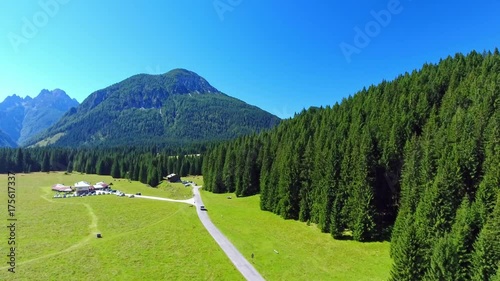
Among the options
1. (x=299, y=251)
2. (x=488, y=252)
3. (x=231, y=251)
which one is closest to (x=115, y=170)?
(x=231, y=251)

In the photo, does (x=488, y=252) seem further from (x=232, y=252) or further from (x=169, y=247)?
(x=169, y=247)

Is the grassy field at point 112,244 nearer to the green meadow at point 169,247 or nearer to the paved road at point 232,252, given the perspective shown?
the green meadow at point 169,247

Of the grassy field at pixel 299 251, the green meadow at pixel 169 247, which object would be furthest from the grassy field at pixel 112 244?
the grassy field at pixel 299 251

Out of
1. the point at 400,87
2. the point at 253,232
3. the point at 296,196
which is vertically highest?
the point at 400,87

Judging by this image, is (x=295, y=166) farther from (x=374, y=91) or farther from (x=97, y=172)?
(x=97, y=172)

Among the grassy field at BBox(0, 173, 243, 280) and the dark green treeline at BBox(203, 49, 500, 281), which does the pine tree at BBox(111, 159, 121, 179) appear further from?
the dark green treeline at BBox(203, 49, 500, 281)

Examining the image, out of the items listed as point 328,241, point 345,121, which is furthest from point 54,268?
point 345,121
